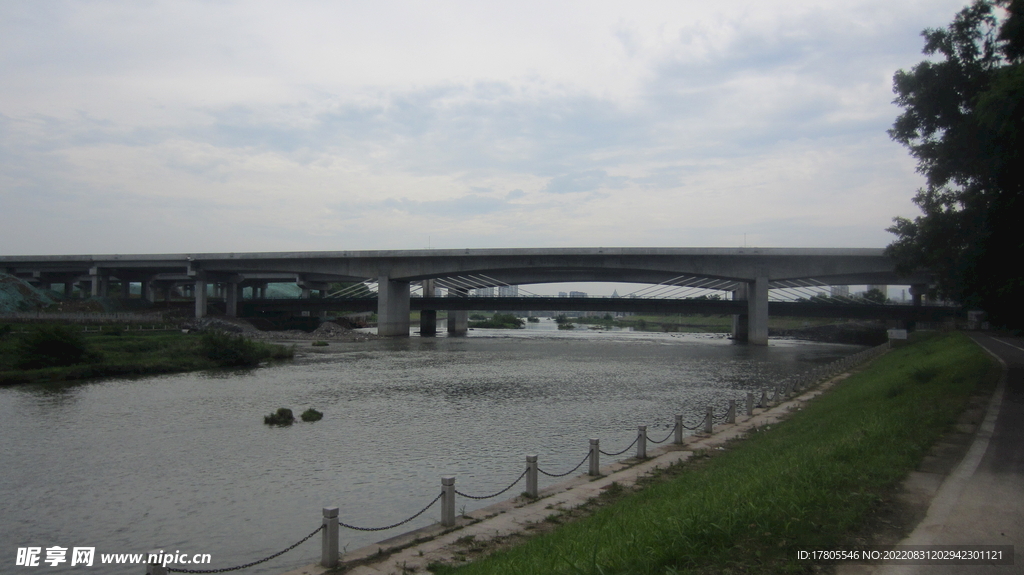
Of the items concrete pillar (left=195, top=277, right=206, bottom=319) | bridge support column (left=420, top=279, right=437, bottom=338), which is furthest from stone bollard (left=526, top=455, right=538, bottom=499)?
concrete pillar (left=195, top=277, right=206, bottom=319)

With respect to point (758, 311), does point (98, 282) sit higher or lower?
higher

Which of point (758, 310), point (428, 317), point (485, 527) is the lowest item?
point (428, 317)

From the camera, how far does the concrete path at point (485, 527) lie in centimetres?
909

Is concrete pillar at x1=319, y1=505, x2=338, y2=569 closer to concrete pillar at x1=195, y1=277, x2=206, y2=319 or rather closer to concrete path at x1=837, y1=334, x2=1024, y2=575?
concrete path at x1=837, y1=334, x2=1024, y2=575

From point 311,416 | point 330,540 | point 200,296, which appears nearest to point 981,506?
point 330,540

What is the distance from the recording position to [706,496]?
30.4 ft

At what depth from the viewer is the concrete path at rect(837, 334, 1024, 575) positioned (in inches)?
266

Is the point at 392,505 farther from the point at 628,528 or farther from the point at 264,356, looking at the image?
the point at 264,356

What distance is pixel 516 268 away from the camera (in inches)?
3231

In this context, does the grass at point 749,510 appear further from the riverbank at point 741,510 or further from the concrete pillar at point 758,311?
the concrete pillar at point 758,311

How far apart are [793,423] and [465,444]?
1001cm

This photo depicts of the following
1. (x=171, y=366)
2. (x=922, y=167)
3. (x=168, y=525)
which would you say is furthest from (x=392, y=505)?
(x=171, y=366)

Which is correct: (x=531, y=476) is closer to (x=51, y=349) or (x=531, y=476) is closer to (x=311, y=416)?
(x=311, y=416)

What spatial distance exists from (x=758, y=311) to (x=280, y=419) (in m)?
64.1
